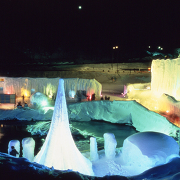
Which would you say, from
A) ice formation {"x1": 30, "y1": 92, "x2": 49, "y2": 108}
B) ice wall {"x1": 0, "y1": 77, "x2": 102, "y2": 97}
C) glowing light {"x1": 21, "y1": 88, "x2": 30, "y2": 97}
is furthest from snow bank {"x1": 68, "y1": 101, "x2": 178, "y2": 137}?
glowing light {"x1": 21, "y1": 88, "x2": 30, "y2": 97}

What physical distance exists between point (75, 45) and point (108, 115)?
25419mm

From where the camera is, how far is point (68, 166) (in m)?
6.41

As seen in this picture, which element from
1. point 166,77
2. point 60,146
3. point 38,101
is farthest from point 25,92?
point 60,146

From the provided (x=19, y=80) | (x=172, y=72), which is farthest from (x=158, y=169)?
(x=19, y=80)

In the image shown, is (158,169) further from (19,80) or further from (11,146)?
(19,80)

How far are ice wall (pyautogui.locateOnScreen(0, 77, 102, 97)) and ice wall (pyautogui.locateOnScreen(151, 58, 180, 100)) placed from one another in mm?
5703

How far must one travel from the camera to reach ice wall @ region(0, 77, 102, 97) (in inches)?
756

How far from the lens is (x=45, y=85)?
19.5m

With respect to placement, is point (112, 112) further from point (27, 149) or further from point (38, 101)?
point (27, 149)

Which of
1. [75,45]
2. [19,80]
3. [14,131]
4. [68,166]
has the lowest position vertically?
[14,131]

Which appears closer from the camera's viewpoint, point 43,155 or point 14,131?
point 43,155

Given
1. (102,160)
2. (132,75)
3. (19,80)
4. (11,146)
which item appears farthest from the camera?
(132,75)

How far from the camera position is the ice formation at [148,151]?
6690mm

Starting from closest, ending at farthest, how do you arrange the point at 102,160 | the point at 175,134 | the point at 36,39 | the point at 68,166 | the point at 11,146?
the point at 68,166
the point at 11,146
the point at 102,160
the point at 175,134
the point at 36,39
